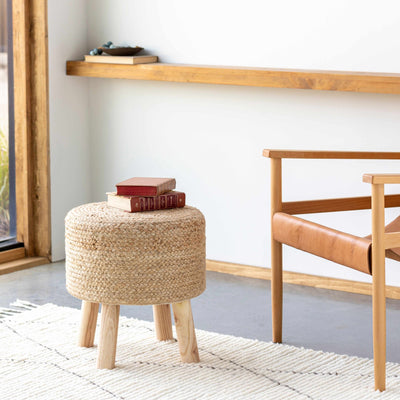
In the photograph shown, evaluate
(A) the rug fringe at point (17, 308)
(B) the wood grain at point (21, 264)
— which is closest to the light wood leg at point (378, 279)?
(A) the rug fringe at point (17, 308)

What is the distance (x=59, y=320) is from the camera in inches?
104

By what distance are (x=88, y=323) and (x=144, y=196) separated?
430 millimetres

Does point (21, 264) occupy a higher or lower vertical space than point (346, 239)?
lower

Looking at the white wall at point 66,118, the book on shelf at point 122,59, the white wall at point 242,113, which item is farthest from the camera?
the white wall at point 66,118

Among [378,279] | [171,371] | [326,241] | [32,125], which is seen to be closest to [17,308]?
[171,371]

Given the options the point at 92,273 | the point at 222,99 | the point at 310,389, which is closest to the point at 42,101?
the point at 222,99

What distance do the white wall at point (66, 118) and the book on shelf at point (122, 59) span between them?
Result: 0.48 ft

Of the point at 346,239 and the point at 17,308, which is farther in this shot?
the point at 17,308

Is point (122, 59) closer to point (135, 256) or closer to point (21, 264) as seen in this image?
point (21, 264)

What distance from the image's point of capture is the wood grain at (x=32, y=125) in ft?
11.0

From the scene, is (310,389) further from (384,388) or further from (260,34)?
(260,34)

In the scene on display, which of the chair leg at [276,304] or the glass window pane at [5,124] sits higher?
the glass window pane at [5,124]

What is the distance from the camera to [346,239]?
2.10 meters

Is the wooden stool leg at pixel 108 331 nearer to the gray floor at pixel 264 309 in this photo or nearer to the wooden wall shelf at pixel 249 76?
the gray floor at pixel 264 309
